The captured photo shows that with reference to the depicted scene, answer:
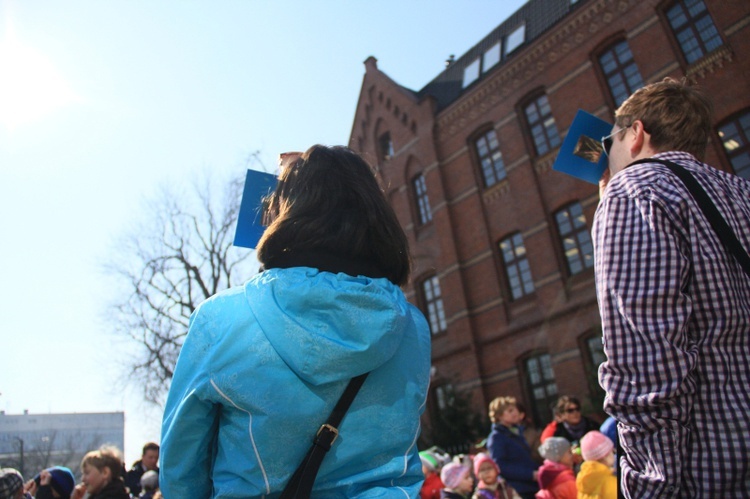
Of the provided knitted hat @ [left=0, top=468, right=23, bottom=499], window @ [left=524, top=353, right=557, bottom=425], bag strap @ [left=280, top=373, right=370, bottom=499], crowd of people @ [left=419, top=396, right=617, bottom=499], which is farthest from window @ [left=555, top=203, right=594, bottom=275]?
bag strap @ [left=280, top=373, right=370, bottom=499]

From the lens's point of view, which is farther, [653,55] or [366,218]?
[653,55]

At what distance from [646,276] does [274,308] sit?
109cm

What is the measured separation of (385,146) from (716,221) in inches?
884

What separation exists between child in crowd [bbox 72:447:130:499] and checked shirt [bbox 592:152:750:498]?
448 cm

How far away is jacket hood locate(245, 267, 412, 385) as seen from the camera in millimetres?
1438

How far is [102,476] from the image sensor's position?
470cm

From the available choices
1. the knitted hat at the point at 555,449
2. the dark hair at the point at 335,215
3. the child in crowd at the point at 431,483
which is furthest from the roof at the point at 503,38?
the dark hair at the point at 335,215

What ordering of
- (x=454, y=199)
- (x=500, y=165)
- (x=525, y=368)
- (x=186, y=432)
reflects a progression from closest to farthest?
(x=186, y=432) → (x=525, y=368) → (x=500, y=165) → (x=454, y=199)

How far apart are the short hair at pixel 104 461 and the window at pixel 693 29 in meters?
15.7

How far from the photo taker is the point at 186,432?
1.43 meters

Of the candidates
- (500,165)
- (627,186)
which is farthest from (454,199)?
(627,186)

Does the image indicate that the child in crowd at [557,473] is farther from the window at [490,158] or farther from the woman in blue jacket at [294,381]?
the window at [490,158]

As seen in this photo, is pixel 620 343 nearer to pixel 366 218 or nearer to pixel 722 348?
pixel 722 348

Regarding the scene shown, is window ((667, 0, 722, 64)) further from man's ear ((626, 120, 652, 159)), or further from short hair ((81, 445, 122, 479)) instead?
short hair ((81, 445, 122, 479))
